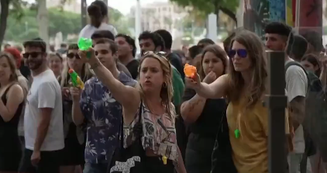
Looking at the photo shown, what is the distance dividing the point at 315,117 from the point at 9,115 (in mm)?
3226

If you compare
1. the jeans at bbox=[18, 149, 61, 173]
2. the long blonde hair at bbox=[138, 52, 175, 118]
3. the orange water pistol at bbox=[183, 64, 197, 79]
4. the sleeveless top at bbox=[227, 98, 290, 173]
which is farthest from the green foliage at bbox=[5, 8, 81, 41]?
the orange water pistol at bbox=[183, 64, 197, 79]

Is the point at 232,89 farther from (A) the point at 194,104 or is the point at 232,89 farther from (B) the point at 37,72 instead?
(B) the point at 37,72

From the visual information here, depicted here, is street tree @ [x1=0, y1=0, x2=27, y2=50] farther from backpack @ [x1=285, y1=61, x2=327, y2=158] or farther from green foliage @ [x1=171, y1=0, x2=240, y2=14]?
backpack @ [x1=285, y1=61, x2=327, y2=158]

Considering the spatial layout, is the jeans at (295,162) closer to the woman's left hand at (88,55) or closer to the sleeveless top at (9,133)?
the woman's left hand at (88,55)

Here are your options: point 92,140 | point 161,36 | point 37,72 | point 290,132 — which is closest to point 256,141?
point 290,132

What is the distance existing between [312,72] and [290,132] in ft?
6.01

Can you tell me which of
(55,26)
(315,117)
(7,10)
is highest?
(55,26)

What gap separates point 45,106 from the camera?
294 inches

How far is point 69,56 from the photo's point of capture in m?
8.12

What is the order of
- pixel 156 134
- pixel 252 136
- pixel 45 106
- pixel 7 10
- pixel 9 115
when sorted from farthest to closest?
pixel 7 10 → pixel 9 115 → pixel 45 106 → pixel 156 134 → pixel 252 136

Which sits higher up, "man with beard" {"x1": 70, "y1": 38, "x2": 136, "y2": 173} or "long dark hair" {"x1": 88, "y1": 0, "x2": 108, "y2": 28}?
"long dark hair" {"x1": 88, "y1": 0, "x2": 108, "y2": 28}

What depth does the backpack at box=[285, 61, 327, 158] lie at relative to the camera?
6.40 metres

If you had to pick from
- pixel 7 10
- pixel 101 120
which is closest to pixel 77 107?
pixel 101 120

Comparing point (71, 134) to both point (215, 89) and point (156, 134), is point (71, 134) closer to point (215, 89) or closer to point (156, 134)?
point (156, 134)
